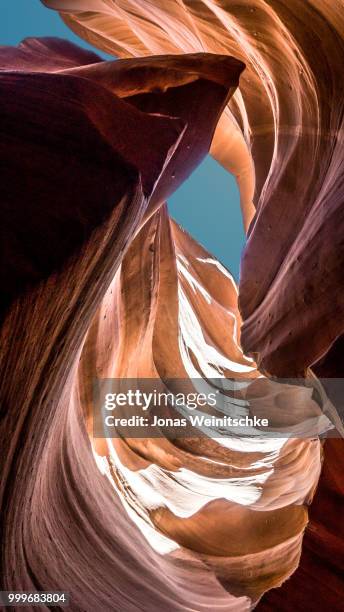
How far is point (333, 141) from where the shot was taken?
280 cm

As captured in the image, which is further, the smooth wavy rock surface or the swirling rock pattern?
the smooth wavy rock surface

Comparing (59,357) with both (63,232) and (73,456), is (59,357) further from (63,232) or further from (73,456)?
(73,456)

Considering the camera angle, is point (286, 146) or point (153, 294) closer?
point (286, 146)

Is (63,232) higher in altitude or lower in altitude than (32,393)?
higher

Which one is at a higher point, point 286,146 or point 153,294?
point 286,146

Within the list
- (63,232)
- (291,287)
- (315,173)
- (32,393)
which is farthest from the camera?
(315,173)

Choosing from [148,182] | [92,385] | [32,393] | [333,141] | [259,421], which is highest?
[148,182]

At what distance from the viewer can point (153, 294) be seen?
480 cm

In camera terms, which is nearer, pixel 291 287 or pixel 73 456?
pixel 291 287

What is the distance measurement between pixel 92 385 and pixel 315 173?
215cm

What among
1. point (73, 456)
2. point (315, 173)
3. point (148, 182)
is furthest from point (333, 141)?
point (73, 456)

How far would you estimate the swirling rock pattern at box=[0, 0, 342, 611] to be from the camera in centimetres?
185

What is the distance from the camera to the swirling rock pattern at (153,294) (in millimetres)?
1851

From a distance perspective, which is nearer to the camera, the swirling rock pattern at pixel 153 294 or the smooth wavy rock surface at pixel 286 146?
the swirling rock pattern at pixel 153 294
